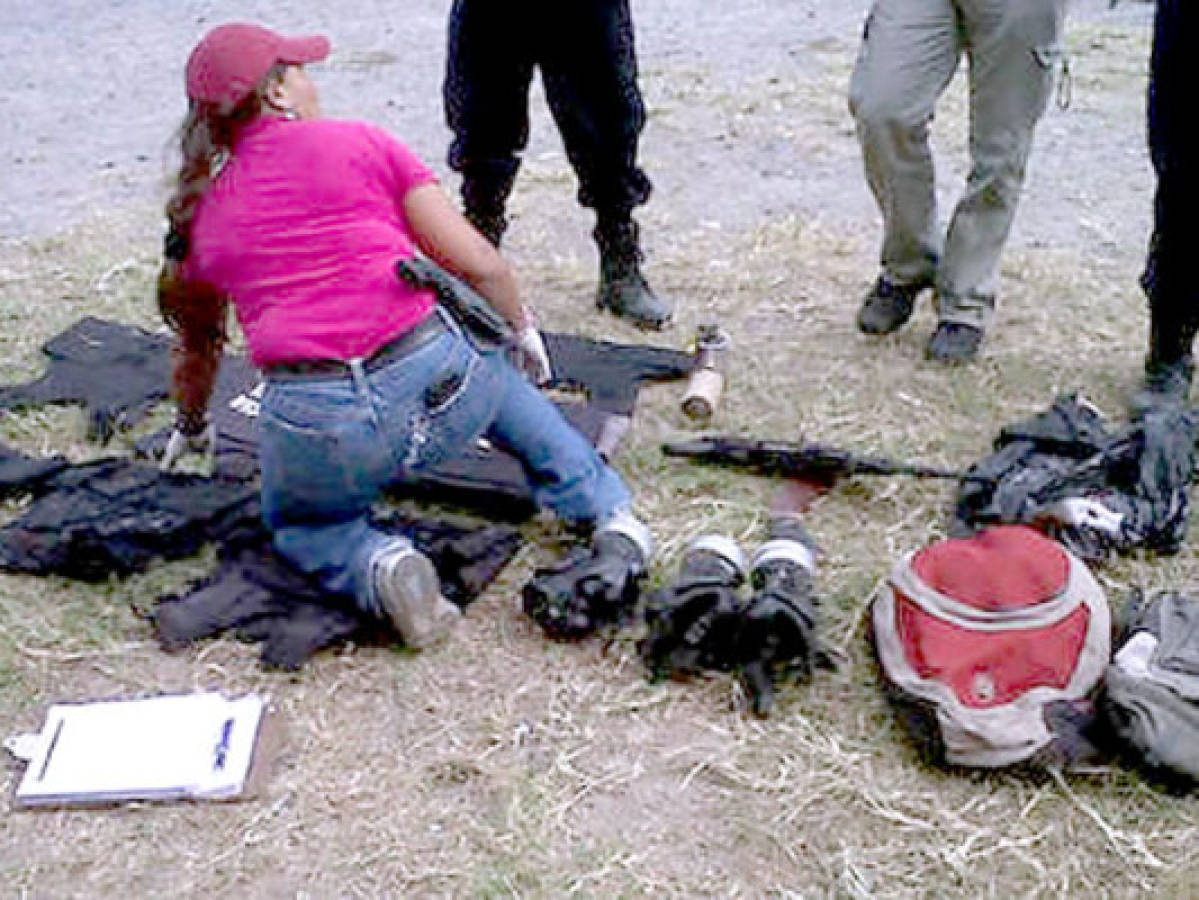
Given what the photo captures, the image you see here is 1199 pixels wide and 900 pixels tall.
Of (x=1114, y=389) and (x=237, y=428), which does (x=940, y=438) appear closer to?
(x=1114, y=389)

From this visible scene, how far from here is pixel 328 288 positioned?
298 cm

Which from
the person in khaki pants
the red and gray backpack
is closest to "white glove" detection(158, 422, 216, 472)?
the red and gray backpack

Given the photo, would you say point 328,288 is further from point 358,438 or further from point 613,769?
point 613,769

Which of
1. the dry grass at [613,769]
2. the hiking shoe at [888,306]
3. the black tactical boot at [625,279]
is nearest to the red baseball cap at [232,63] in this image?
the dry grass at [613,769]

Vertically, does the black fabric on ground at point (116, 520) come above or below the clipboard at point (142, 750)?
above

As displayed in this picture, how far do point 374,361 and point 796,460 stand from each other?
1172 mm

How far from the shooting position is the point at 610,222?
4.61 metres

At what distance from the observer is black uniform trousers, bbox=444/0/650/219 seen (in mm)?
4285

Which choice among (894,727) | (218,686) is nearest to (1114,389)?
(894,727)

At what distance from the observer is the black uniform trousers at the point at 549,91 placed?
4285mm

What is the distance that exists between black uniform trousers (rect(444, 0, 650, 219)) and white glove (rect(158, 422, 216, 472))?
1284mm

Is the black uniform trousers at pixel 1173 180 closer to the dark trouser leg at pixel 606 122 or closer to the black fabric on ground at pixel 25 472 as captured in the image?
the dark trouser leg at pixel 606 122

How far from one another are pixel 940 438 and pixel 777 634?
123cm

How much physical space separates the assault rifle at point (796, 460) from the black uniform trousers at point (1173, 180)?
79cm
